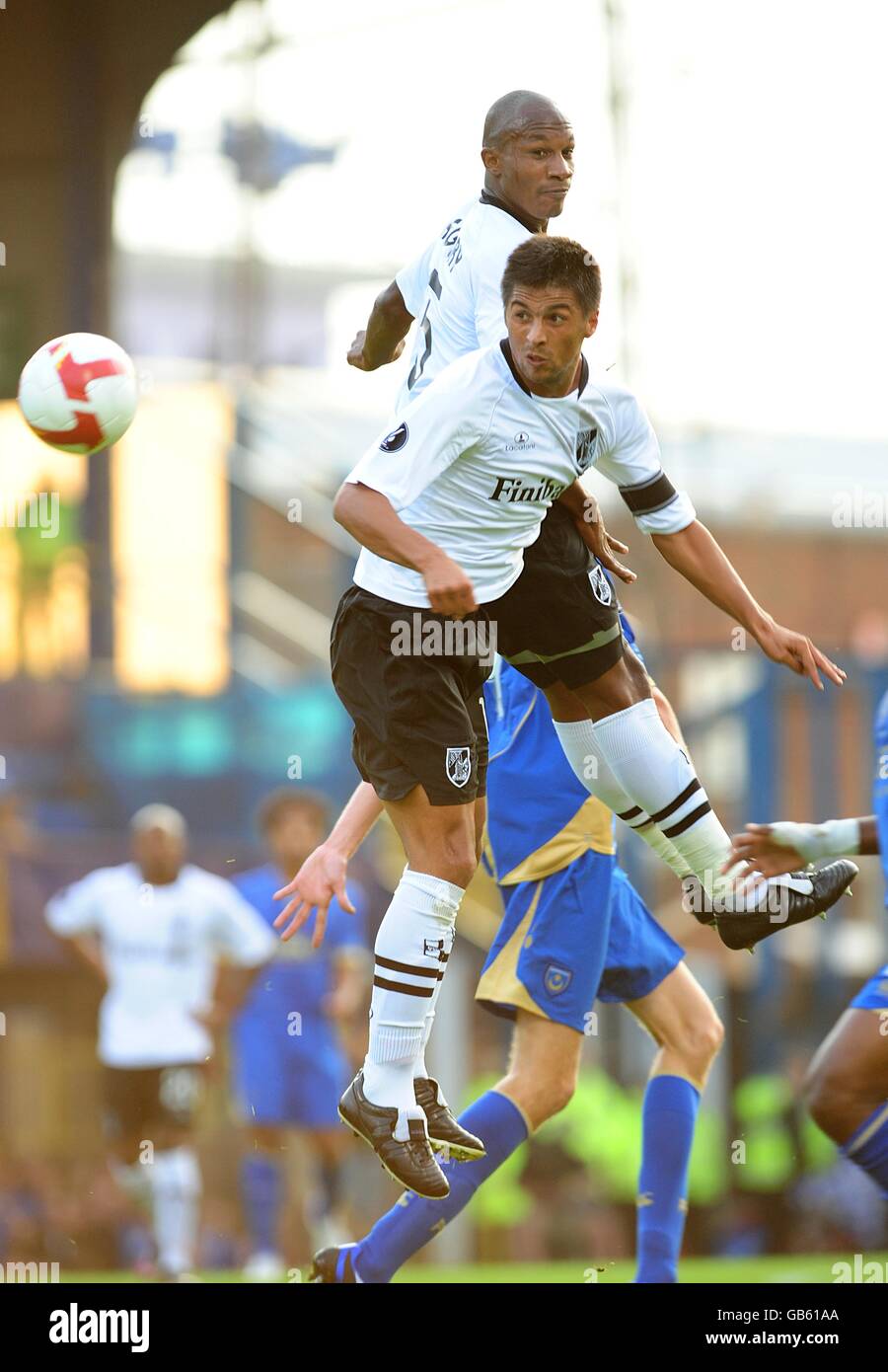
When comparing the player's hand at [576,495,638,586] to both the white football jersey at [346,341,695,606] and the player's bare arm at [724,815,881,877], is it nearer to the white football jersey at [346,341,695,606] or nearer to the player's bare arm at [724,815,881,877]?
the white football jersey at [346,341,695,606]

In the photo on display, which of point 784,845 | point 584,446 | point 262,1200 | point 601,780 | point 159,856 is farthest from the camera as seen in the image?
point 159,856

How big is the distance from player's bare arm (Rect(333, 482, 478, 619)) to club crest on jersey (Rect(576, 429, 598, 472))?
1.72ft

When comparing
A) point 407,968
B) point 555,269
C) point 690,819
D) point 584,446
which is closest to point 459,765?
point 407,968

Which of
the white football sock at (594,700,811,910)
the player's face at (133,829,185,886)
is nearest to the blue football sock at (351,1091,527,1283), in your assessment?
the white football sock at (594,700,811,910)

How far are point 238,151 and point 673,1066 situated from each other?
56.3 feet

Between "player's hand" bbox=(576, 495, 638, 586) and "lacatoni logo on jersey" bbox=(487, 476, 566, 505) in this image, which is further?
"player's hand" bbox=(576, 495, 638, 586)

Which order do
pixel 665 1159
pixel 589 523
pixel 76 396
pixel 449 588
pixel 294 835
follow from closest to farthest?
pixel 449 588
pixel 589 523
pixel 76 396
pixel 665 1159
pixel 294 835

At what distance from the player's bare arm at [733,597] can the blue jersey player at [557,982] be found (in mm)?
574

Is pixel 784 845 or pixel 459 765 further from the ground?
pixel 459 765

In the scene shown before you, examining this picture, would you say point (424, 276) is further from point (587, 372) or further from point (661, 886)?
point (661, 886)

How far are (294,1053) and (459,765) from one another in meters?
5.78

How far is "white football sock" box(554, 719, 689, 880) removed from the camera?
5.12 metres

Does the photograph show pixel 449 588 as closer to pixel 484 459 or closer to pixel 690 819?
pixel 484 459

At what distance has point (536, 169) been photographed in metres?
4.91
